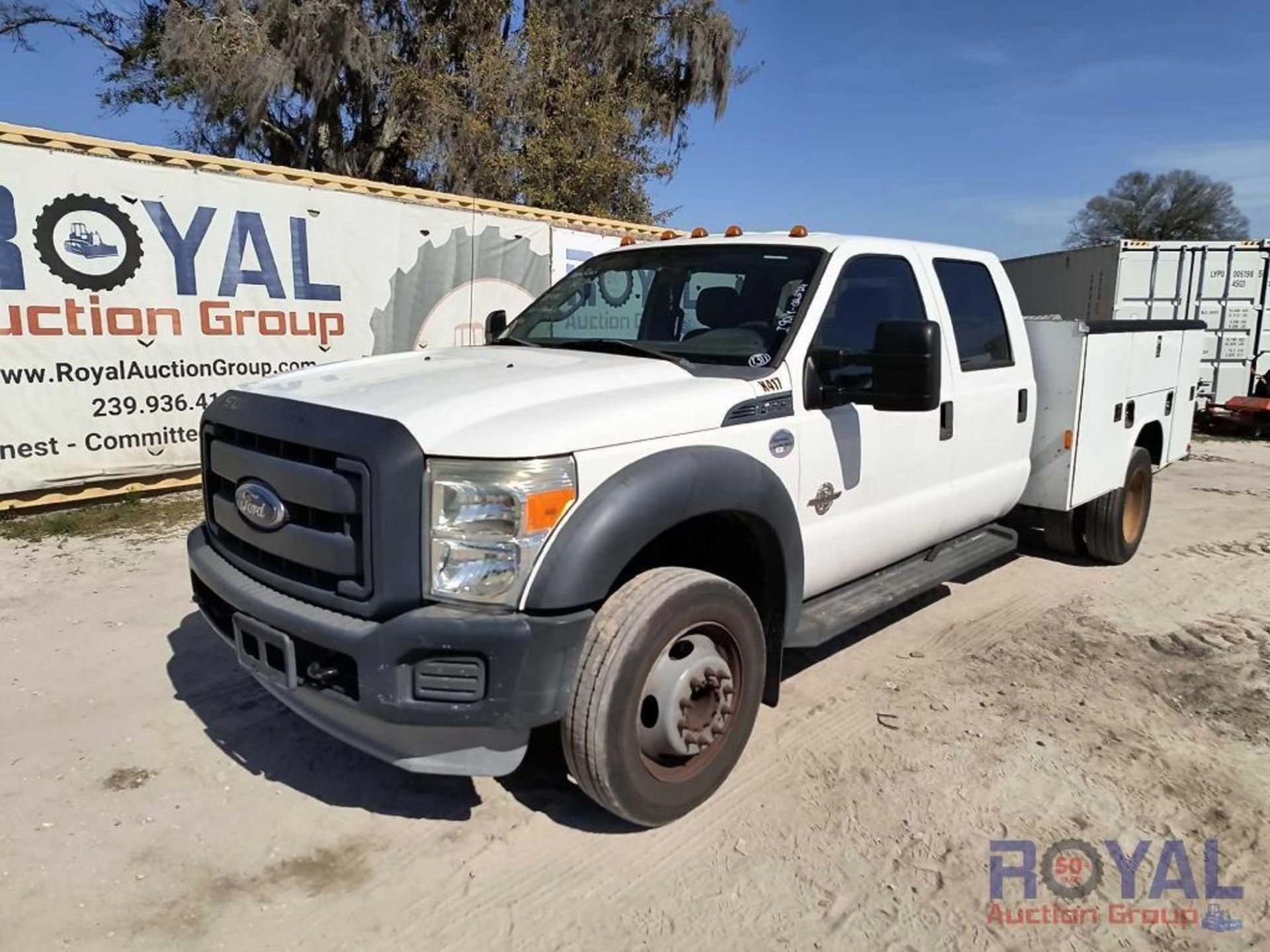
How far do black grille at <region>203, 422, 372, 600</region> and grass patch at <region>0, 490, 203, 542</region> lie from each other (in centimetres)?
385

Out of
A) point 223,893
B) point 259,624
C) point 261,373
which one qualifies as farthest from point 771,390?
point 261,373

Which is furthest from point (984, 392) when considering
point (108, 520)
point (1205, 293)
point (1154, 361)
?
point (1205, 293)

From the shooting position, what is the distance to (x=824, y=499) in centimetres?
341

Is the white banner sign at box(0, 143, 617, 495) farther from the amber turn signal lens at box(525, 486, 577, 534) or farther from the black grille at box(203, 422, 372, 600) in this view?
the amber turn signal lens at box(525, 486, 577, 534)

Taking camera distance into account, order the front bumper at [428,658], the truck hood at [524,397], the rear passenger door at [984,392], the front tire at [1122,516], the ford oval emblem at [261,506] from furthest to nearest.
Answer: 1. the front tire at [1122,516]
2. the rear passenger door at [984,392]
3. the ford oval emblem at [261,506]
4. the truck hood at [524,397]
5. the front bumper at [428,658]

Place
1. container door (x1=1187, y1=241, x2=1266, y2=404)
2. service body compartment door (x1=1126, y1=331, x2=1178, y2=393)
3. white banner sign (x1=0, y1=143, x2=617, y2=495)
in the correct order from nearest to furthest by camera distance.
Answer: service body compartment door (x1=1126, y1=331, x2=1178, y2=393) → white banner sign (x1=0, y1=143, x2=617, y2=495) → container door (x1=1187, y1=241, x2=1266, y2=404)

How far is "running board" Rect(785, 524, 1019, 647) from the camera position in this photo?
135 inches

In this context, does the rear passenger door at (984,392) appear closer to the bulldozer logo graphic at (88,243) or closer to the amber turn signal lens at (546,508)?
the amber turn signal lens at (546,508)

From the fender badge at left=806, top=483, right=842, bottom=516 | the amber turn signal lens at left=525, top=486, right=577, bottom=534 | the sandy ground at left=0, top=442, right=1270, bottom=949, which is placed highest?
the amber turn signal lens at left=525, top=486, right=577, bottom=534

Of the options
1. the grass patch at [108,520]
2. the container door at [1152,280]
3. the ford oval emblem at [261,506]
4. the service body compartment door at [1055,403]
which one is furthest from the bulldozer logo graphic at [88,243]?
the container door at [1152,280]

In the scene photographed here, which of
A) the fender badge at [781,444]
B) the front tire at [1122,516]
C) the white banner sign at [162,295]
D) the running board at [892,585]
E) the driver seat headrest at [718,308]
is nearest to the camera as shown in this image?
the fender badge at [781,444]

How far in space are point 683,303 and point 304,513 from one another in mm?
1875

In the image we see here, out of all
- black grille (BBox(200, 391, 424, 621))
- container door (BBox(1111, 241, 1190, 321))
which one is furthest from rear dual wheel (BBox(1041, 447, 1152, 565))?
container door (BBox(1111, 241, 1190, 321))

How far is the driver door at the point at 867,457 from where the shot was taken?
11.1ft
